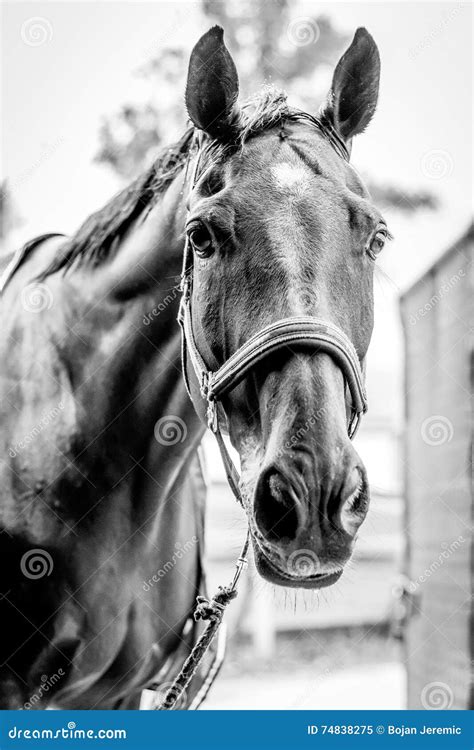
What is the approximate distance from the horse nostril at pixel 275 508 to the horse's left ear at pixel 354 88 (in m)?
1.11

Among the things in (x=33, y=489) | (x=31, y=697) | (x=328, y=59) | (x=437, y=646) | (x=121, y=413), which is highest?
(x=328, y=59)

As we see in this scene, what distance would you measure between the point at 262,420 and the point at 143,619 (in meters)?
1.16

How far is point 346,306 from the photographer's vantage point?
5.92 ft

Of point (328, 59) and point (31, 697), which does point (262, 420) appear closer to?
point (31, 697)

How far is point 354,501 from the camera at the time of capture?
162 cm

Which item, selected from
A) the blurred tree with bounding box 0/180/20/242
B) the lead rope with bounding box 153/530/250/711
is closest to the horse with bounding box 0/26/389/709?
the lead rope with bounding box 153/530/250/711

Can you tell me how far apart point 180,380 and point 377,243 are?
761mm

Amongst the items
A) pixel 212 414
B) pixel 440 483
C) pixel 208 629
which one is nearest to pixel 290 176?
pixel 212 414

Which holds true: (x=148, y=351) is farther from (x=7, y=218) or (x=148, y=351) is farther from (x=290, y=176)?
(x=7, y=218)

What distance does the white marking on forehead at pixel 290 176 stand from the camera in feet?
6.09

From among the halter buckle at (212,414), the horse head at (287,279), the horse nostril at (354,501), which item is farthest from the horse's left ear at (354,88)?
the horse nostril at (354,501)

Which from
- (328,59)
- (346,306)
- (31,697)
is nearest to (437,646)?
(31,697)

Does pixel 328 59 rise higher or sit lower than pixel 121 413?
higher

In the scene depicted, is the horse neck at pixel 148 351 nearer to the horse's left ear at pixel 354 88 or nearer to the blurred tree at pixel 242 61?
the horse's left ear at pixel 354 88
